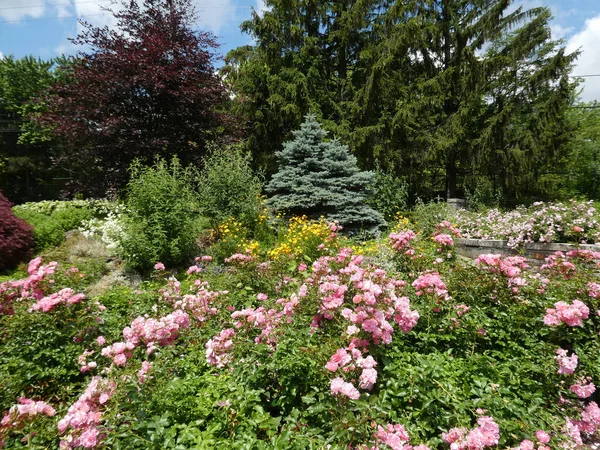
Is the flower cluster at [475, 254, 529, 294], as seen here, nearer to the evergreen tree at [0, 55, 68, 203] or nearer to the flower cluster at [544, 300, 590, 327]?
the flower cluster at [544, 300, 590, 327]

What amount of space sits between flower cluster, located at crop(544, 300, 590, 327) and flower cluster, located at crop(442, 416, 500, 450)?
3.08ft

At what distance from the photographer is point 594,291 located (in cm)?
225

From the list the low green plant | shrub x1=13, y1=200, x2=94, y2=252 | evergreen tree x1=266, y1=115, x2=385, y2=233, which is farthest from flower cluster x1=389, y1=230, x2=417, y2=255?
shrub x1=13, y1=200, x2=94, y2=252

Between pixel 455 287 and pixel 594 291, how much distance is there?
88 centimetres

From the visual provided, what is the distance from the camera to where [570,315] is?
193cm

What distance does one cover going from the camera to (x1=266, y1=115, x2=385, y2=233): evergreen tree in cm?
695

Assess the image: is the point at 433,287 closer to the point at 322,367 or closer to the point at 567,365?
the point at 567,365

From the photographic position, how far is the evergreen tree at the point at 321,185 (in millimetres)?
6949

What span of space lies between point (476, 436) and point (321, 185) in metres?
6.17

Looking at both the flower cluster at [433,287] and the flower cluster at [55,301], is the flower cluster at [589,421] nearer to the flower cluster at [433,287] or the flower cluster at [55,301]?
the flower cluster at [433,287]

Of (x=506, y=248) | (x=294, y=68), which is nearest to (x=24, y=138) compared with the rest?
(x=294, y=68)

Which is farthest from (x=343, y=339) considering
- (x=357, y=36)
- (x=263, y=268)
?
(x=357, y=36)

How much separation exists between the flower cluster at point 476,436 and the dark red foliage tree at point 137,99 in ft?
24.5

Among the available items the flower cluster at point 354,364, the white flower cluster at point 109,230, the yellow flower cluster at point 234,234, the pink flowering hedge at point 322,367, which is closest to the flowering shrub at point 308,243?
the yellow flower cluster at point 234,234
